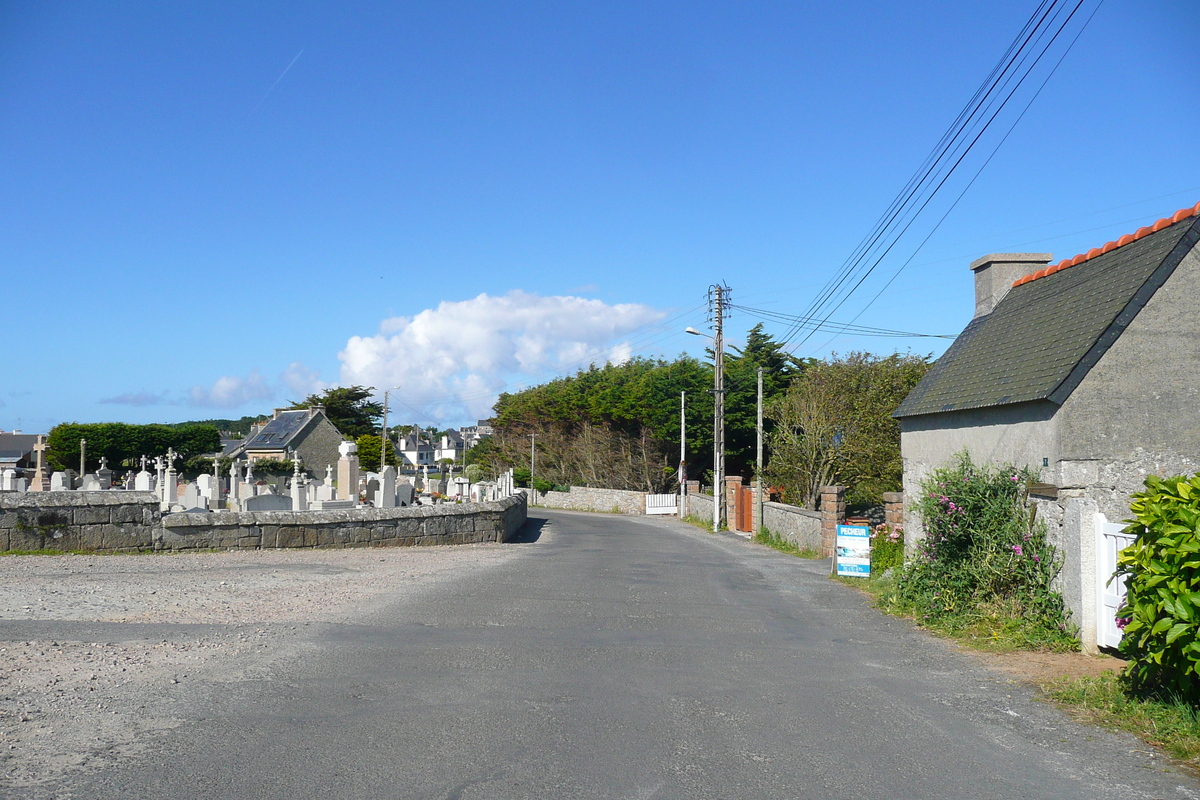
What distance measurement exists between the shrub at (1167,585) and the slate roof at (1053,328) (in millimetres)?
3548

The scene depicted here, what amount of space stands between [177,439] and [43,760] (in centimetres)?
6674

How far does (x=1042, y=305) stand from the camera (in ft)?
38.0

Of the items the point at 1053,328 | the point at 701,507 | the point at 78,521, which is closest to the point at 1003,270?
the point at 1053,328

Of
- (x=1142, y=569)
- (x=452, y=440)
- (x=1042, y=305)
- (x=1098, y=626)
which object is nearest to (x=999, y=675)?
(x=1098, y=626)

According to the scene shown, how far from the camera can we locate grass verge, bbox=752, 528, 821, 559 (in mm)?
19991

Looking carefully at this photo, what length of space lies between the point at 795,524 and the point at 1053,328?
40.9 feet

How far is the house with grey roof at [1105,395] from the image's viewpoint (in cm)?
824

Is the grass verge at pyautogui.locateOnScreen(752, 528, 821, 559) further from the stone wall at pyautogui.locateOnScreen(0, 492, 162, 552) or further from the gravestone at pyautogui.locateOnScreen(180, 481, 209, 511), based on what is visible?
the gravestone at pyautogui.locateOnScreen(180, 481, 209, 511)

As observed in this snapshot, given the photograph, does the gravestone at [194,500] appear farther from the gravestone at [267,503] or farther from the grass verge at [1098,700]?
the grass verge at [1098,700]

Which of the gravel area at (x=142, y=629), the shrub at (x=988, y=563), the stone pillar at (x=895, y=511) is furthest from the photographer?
the stone pillar at (x=895, y=511)

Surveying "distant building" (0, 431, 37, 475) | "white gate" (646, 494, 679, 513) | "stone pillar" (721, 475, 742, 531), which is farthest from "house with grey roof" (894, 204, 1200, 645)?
"distant building" (0, 431, 37, 475)

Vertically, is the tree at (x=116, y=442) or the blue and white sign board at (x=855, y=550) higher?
the tree at (x=116, y=442)

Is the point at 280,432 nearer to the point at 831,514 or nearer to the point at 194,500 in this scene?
the point at 194,500

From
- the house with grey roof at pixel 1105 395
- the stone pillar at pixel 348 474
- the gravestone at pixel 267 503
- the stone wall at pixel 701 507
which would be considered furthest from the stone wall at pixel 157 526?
the stone wall at pixel 701 507
